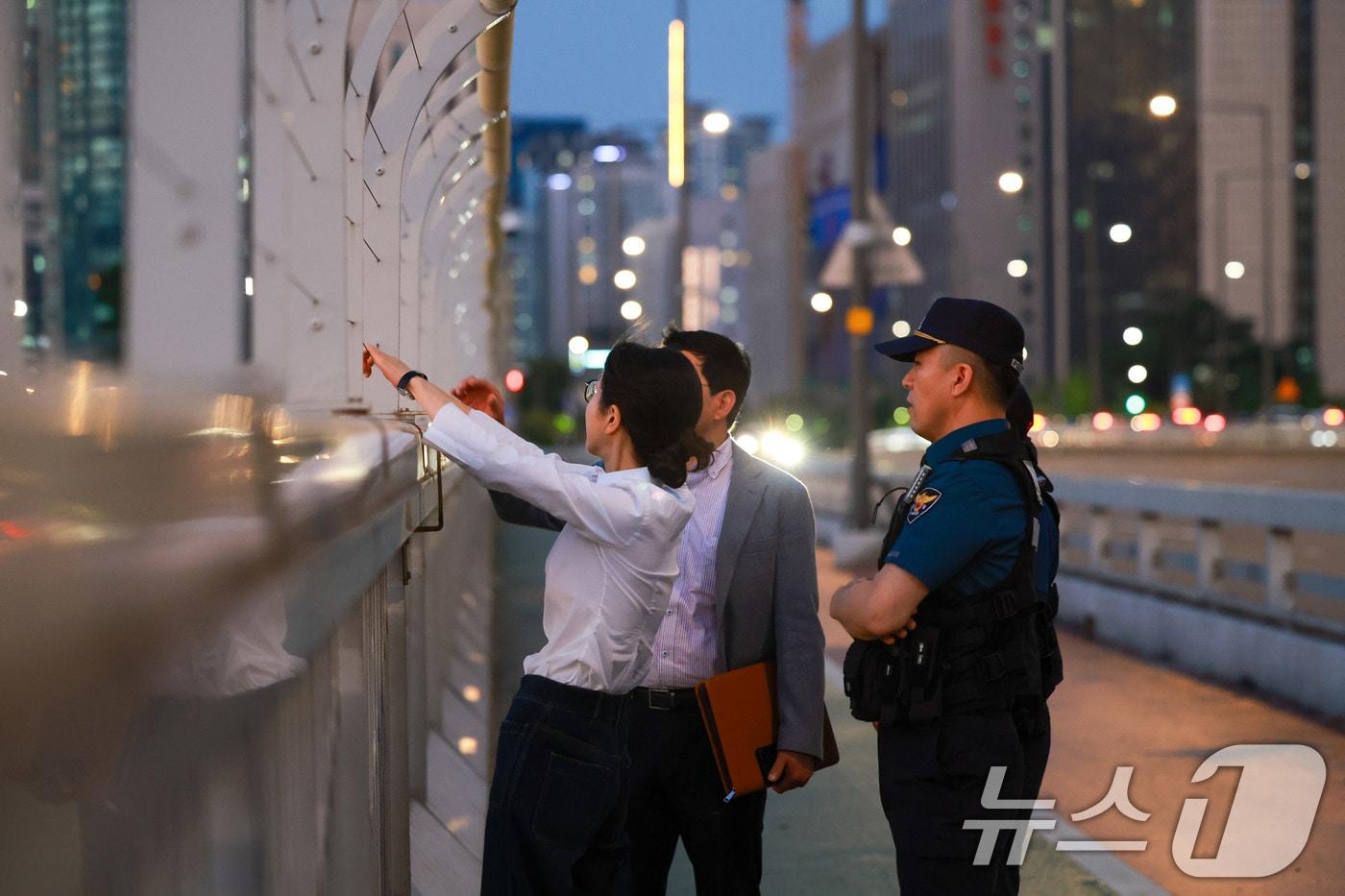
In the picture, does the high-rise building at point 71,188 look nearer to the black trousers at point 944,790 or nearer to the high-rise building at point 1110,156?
the black trousers at point 944,790

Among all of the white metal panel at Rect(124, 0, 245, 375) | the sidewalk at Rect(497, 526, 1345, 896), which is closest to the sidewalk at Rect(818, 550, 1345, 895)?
the sidewalk at Rect(497, 526, 1345, 896)

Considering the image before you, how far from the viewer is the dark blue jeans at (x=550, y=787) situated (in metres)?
3.25

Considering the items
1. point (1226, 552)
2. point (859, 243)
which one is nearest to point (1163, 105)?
point (859, 243)

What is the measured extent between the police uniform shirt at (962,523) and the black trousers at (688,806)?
724 mm

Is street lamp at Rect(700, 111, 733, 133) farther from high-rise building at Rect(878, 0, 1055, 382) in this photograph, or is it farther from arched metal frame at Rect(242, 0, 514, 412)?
high-rise building at Rect(878, 0, 1055, 382)

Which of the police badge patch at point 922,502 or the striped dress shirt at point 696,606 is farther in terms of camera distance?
the striped dress shirt at point 696,606

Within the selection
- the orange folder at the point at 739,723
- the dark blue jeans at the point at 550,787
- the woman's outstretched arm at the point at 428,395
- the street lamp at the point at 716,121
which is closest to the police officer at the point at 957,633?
the orange folder at the point at 739,723

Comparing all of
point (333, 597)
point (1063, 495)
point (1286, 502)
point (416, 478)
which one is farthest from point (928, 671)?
point (1063, 495)

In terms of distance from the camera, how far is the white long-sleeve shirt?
3.21 m

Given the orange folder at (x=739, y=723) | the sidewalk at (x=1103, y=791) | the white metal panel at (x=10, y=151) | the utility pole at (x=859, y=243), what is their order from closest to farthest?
the white metal panel at (x=10, y=151) < the orange folder at (x=739, y=723) < the sidewalk at (x=1103, y=791) < the utility pole at (x=859, y=243)

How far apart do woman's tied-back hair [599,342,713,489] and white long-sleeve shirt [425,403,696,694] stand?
6 centimetres

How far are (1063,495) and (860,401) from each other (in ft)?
22.1

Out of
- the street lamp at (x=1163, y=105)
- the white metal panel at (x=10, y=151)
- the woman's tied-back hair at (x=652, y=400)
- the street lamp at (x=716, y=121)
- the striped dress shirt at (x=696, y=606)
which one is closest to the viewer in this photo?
the white metal panel at (x=10, y=151)

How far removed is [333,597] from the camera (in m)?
2.03
